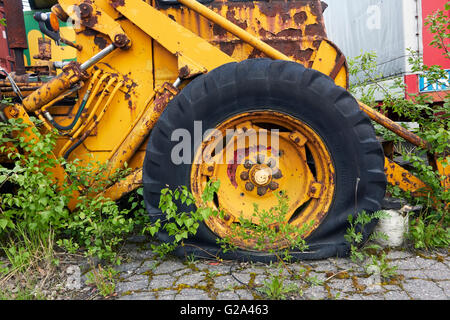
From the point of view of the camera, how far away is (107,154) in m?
2.60

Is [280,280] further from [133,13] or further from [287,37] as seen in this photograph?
[133,13]

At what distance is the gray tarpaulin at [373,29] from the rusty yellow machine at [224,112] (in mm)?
2748

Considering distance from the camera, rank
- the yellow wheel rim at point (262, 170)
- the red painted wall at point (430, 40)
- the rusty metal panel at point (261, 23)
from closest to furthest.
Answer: the yellow wheel rim at point (262, 170)
the rusty metal panel at point (261, 23)
the red painted wall at point (430, 40)

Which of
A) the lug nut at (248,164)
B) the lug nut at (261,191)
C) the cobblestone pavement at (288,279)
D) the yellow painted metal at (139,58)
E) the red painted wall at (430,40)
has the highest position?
the red painted wall at (430,40)

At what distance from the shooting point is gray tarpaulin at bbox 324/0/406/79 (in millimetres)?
4660

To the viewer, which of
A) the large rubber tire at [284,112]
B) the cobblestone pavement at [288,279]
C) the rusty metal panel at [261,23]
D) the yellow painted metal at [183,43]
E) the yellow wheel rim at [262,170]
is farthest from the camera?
the rusty metal panel at [261,23]

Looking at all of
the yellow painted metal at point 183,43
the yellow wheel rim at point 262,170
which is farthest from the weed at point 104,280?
the yellow painted metal at point 183,43

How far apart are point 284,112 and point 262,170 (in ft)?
1.48

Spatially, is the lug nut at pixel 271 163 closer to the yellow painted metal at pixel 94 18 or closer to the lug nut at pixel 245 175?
the lug nut at pixel 245 175

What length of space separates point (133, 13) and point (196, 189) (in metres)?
1.40

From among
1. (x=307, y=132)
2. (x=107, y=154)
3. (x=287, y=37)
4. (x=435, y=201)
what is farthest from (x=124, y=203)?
(x=435, y=201)

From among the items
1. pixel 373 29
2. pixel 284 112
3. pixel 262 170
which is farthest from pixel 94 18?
pixel 373 29

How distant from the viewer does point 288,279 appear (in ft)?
6.59

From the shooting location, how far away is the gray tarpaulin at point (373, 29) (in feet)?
15.3
